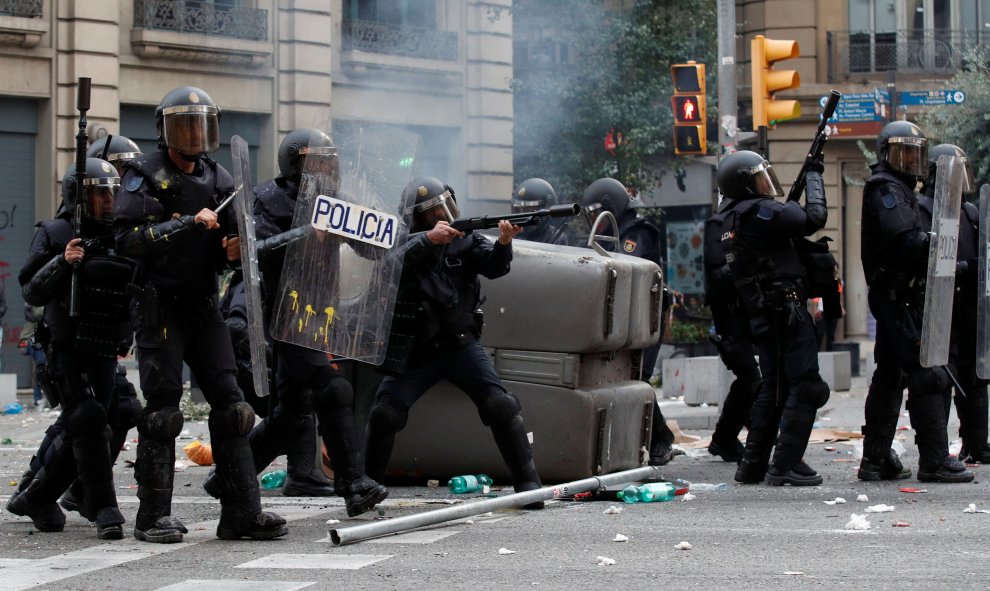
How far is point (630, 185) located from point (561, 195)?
977mm

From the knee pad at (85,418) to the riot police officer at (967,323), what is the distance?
13.9ft

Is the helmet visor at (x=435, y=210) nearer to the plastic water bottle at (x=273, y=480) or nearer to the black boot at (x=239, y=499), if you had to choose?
the black boot at (x=239, y=499)

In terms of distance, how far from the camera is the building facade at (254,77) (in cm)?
1759

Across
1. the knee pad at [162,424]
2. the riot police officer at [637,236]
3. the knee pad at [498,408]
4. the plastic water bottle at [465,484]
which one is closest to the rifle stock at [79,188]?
the knee pad at [162,424]

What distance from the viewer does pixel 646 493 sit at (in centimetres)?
761

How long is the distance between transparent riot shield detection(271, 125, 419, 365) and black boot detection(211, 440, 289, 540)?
0.53 metres

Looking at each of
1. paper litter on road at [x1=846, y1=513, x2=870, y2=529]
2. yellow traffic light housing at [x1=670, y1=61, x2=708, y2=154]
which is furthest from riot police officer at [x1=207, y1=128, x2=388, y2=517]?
yellow traffic light housing at [x1=670, y1=61, x2=708, y2=154]

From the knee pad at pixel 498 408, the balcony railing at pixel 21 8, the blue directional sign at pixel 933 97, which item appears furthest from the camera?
the balcony railing at pixel 21 8

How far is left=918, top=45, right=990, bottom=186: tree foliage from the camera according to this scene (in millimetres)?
18391

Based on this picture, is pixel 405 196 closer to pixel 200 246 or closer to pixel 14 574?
pixel 200 246

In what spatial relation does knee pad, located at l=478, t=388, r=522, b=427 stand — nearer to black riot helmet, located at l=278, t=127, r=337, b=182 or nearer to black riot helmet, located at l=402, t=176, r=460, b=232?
black riot helmet, located at l=402, t=176, r=460, b=232

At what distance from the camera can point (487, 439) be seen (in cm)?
841

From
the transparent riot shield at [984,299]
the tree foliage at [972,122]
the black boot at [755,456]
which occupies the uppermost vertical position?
the tree foliage at [972,122]

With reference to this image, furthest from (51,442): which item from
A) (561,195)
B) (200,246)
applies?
(561,195)
